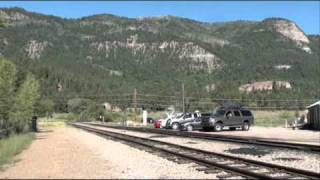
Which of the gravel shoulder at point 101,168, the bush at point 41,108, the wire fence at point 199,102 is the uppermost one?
the wire fence at point 199,102

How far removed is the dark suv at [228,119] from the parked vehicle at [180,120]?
4.04 m

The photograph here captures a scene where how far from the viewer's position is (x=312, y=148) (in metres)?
27.7

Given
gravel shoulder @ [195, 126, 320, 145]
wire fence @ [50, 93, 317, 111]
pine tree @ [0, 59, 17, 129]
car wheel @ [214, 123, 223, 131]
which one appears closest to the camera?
gravel shoulder @ [195, 126, 320, 145]

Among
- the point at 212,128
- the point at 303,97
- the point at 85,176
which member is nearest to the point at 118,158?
the point at 85,176

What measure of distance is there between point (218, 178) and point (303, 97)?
6641 inches

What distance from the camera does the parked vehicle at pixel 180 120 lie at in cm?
6356

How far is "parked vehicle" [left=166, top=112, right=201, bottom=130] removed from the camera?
63.6m

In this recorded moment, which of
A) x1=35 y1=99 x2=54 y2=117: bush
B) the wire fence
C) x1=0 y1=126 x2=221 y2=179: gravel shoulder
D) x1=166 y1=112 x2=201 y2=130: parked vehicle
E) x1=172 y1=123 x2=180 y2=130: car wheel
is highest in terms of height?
the wire fence

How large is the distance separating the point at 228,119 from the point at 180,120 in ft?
28.3

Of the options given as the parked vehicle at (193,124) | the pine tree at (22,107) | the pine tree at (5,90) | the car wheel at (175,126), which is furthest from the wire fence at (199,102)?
the pine tree at (5,90)

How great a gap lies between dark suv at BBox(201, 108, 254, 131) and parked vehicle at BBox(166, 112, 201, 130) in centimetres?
404

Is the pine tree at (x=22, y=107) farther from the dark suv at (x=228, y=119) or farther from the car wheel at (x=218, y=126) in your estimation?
the car wheel at (x=218, y=126)

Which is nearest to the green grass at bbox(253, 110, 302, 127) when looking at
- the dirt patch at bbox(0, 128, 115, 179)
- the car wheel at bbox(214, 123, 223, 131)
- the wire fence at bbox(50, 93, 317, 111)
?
the wire fence at bbox(50, 93, 317, 111)

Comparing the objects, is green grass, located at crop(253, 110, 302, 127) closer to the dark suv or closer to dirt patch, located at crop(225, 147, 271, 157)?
the dark suv
